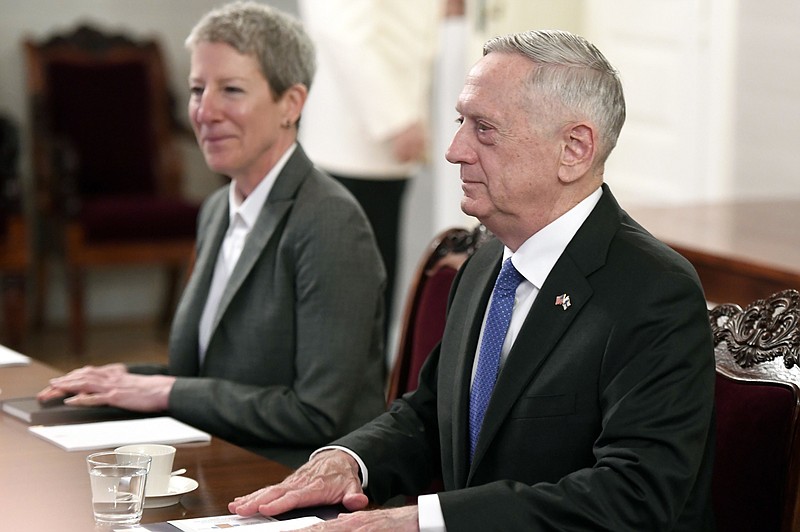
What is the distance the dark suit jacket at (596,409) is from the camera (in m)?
1.57

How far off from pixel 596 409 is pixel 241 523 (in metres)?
0.48

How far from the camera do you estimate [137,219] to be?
6.28m

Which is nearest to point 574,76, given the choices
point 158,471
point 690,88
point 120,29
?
point 158,471

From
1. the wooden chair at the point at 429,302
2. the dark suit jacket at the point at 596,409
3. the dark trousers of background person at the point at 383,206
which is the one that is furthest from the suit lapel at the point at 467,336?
the dark trousers of background person at the point at 383,206

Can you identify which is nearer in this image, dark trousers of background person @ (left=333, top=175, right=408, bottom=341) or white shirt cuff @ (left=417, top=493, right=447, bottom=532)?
white shirt cuff @ (left=417, top=493, right=447, bottom=532)

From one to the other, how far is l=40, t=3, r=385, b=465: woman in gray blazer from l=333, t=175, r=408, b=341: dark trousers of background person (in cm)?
185

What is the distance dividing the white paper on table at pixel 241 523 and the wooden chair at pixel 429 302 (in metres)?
0.95

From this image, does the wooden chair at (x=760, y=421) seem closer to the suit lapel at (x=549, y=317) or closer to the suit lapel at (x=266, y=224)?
the suit lapel at (x=549, y=317)

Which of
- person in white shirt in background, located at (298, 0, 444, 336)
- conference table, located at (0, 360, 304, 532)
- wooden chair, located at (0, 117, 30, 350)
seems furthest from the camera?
wooden chair, located at (0, 117, 30, 350)

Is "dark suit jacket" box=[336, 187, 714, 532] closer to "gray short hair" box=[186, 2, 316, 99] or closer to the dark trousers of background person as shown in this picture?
"gray short hair" box=[186, 2, 316, 99]

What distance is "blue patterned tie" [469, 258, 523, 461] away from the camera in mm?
1813

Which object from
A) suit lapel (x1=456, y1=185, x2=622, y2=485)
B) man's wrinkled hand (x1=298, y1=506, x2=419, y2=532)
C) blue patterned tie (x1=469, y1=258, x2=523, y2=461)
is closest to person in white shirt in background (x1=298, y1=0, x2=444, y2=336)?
blue patterned tie (x1=469, y1=258, x2=523, y2=461)

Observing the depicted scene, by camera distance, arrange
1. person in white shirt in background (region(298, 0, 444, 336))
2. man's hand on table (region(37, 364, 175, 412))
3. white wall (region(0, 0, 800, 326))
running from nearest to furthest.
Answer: man's hand on table (region(37, 364, 175, 412)), person in white shirt in background (region(298, 0, 444, 336)), white wall (region(0, 0, 800, 326))

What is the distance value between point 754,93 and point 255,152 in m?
2.83
